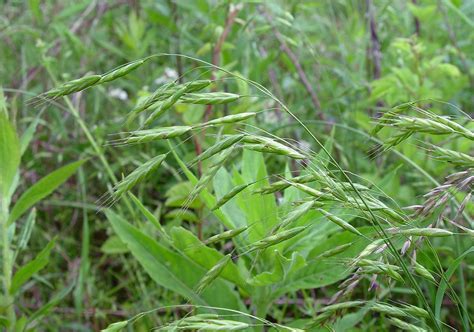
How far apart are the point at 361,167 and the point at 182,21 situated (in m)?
1.13

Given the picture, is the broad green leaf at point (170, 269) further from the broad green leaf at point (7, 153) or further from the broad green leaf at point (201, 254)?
the broad green leaf at point (7, 153)

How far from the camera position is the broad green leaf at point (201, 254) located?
1452 millimetres

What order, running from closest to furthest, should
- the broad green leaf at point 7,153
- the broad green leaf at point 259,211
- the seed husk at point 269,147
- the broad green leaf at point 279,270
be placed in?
the seed husk at point 269,147
the broad green leaf at point 279,270
the broad green leaf at point 259,211
the broad green leaf at point 7,153

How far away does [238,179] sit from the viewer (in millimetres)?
1520

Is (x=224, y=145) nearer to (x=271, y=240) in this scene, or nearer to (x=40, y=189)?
(x=271, y=240)

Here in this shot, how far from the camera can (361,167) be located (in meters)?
2.55

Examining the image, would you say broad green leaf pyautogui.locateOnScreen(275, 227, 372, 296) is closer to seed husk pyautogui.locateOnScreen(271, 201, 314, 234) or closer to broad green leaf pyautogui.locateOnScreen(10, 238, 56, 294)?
seed husk pyautogui.locateOnScreen(271, 201, 314, 234)

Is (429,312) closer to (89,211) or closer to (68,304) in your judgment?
(68,304)

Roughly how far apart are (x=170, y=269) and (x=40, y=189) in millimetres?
363

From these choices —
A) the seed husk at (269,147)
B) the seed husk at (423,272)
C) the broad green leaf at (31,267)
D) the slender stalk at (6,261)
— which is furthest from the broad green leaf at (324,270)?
the slender stalk at (6,261)

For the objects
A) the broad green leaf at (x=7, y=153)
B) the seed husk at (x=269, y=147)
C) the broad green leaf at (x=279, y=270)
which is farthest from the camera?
the broad green leaf at (x=7, y=153)

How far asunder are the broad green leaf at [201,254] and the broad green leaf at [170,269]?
0.23ft

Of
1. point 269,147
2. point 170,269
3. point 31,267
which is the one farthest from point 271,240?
point 31,267

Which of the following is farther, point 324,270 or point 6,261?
point 6,261
